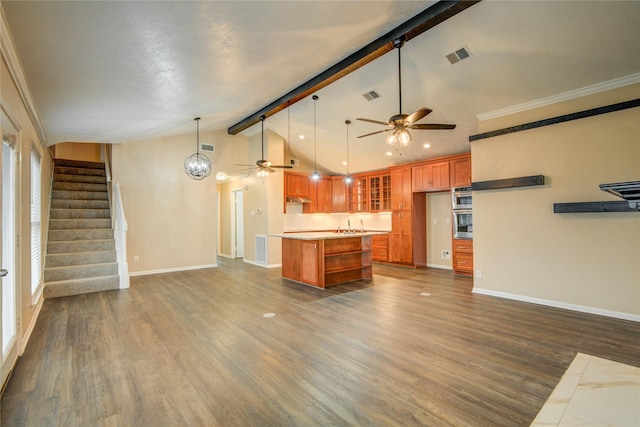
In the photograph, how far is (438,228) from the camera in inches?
301

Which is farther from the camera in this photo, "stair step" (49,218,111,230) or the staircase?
"stair step" (49,218,111,230)

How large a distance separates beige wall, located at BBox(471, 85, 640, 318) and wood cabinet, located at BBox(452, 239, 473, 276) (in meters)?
1.53

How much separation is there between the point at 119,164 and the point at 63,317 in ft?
12.0

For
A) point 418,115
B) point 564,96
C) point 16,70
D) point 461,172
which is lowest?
point 461,172

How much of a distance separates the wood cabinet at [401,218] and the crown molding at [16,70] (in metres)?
6.82

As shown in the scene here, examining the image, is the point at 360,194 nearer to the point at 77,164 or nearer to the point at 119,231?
the point at 119,231

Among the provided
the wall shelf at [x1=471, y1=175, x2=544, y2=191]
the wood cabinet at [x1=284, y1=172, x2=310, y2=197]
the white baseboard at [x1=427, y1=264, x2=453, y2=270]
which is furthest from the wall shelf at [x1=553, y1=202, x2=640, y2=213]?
the wood cabinet at [x1=284, y1=172, x2=310, y2=197]

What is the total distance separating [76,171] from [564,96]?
978 centimetres

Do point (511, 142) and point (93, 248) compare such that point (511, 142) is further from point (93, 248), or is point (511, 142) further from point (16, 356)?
point (93, 248)

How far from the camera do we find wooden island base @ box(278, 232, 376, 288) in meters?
5.55

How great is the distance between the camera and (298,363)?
2.71m

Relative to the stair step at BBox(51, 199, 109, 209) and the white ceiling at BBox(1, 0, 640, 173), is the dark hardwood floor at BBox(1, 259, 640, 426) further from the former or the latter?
the white ceiling at BBox(1, 0, 640, 173)

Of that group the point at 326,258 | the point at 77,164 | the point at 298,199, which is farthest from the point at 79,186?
the point at 326,258

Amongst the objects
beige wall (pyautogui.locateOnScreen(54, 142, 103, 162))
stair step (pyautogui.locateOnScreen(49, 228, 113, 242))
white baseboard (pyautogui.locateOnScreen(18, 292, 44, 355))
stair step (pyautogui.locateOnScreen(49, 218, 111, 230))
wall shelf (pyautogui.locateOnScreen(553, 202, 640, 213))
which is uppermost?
beige wall (pyautogui.locateOnScreen(54, 142, 103, 162))
